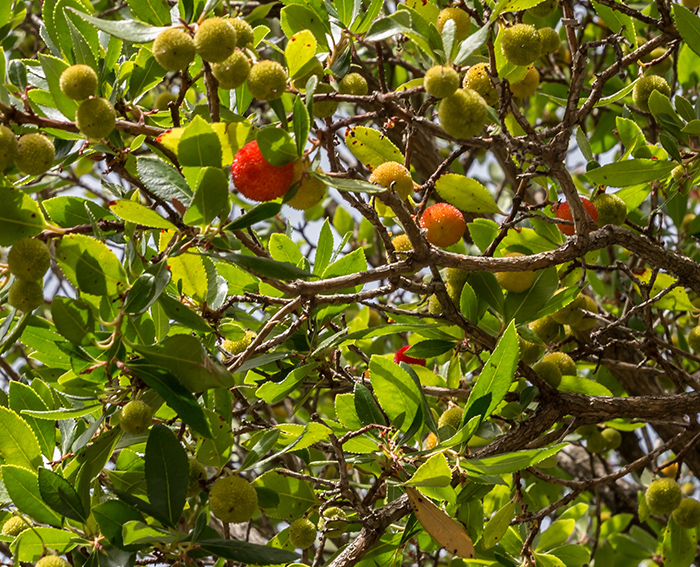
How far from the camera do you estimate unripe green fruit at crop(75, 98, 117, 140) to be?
110 cm

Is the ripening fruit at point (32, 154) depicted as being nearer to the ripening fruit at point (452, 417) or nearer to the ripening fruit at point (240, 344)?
the ripening fruit at point (240, 344)

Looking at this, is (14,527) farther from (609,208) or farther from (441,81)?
(609,208)

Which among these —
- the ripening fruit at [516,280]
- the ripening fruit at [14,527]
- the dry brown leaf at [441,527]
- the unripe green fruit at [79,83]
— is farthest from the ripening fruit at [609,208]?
the ripening fruit at [14,527]

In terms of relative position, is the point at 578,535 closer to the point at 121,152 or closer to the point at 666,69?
the point at 666,69

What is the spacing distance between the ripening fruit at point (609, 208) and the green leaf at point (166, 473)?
1102 millimetres

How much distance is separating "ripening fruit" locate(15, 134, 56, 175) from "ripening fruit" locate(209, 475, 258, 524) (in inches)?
24.8

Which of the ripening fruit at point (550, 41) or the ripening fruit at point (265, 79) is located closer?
the ripening fruit at point (265, 79)

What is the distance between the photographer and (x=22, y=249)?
1076 mm

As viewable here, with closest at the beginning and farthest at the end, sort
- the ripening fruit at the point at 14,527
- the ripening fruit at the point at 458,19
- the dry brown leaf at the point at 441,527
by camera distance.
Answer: the dry brown leaf at the point at 441,527 → the ripening fruit at the point at 14,527 → the ripening fruit at the point at 458,19

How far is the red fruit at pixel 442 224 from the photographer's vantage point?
1549 millimetres

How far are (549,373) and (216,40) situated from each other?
1149 mm

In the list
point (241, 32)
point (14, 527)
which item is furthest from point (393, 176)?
point (14, 527)

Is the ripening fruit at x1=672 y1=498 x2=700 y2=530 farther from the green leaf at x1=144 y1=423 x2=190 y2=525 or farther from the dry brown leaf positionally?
the green leaf at x1=144 y1=423 x2=190 y2=525

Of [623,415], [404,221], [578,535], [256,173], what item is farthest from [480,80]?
[578,535]
